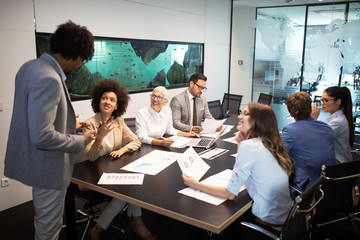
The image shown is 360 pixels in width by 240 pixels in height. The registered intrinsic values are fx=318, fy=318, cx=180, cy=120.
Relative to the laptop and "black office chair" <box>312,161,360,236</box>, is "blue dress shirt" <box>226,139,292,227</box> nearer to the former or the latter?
"black office chair" <box>312,161,360,236</box>

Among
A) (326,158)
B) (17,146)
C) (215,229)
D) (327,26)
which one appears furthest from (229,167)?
(327,26)

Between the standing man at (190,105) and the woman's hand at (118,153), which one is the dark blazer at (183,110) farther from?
the woman's hand at (118,153)

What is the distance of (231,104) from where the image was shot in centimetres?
630

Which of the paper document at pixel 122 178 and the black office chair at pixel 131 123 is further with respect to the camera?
the black office chair at pixel 131 123

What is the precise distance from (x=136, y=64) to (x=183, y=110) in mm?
1389

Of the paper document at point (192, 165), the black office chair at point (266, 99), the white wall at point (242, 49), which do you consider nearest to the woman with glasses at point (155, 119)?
the paper document at point (192, 165)

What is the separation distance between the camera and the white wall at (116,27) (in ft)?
11.5

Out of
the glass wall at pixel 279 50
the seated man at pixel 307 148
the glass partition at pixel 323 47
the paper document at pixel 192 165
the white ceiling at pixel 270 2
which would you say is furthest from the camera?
the glass wall at pixel 279 50

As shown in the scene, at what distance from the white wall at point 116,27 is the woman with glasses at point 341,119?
2990mm

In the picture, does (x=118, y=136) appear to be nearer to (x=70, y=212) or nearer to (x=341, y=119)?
(x=70, y=212)

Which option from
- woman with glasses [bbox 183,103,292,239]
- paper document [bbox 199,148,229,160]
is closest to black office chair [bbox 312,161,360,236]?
woman with glasses [bbox 183,103,292,239]

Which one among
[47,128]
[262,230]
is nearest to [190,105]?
[262,230]

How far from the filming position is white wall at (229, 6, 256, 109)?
295 inches

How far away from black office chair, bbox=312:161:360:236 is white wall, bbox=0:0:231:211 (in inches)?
126
